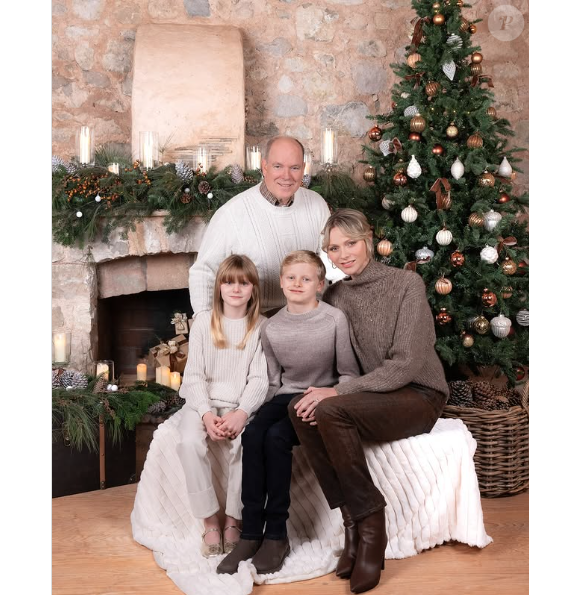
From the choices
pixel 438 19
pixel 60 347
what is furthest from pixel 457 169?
pixel 60 347

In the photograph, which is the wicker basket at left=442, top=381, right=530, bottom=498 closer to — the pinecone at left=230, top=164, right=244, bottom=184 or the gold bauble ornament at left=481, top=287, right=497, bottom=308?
the gold bauble ornament at left=481, top=287, right=497, bottom=308

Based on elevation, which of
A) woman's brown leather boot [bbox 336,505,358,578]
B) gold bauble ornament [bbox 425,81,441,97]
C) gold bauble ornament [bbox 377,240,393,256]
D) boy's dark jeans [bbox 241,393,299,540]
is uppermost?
gold bauble ornament [bbox 425,81,441,97]

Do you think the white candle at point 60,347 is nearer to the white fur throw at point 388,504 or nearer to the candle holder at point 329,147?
the white fur throw at point 388,504

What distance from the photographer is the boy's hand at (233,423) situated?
8.27ft

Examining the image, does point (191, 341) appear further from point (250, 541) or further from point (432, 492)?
point (432, 492)

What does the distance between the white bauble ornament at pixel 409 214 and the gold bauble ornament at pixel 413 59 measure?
0.71 m

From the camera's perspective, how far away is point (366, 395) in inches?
94.5

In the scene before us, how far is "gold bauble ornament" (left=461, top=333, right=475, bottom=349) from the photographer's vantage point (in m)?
3.35

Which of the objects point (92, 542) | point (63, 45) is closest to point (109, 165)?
point (63, 45)

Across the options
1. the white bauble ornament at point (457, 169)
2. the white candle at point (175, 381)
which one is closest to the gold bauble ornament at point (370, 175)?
the white bauble ornament at point (457, 169)

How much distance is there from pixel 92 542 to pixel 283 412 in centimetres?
87

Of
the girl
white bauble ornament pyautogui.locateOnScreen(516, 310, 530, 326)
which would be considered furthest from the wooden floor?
white bauble ornament pyautogui.locateOnScreen(516, 310, 530, 326)

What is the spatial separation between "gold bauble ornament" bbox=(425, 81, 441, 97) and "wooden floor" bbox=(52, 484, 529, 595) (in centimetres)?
191

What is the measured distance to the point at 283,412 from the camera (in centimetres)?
256
